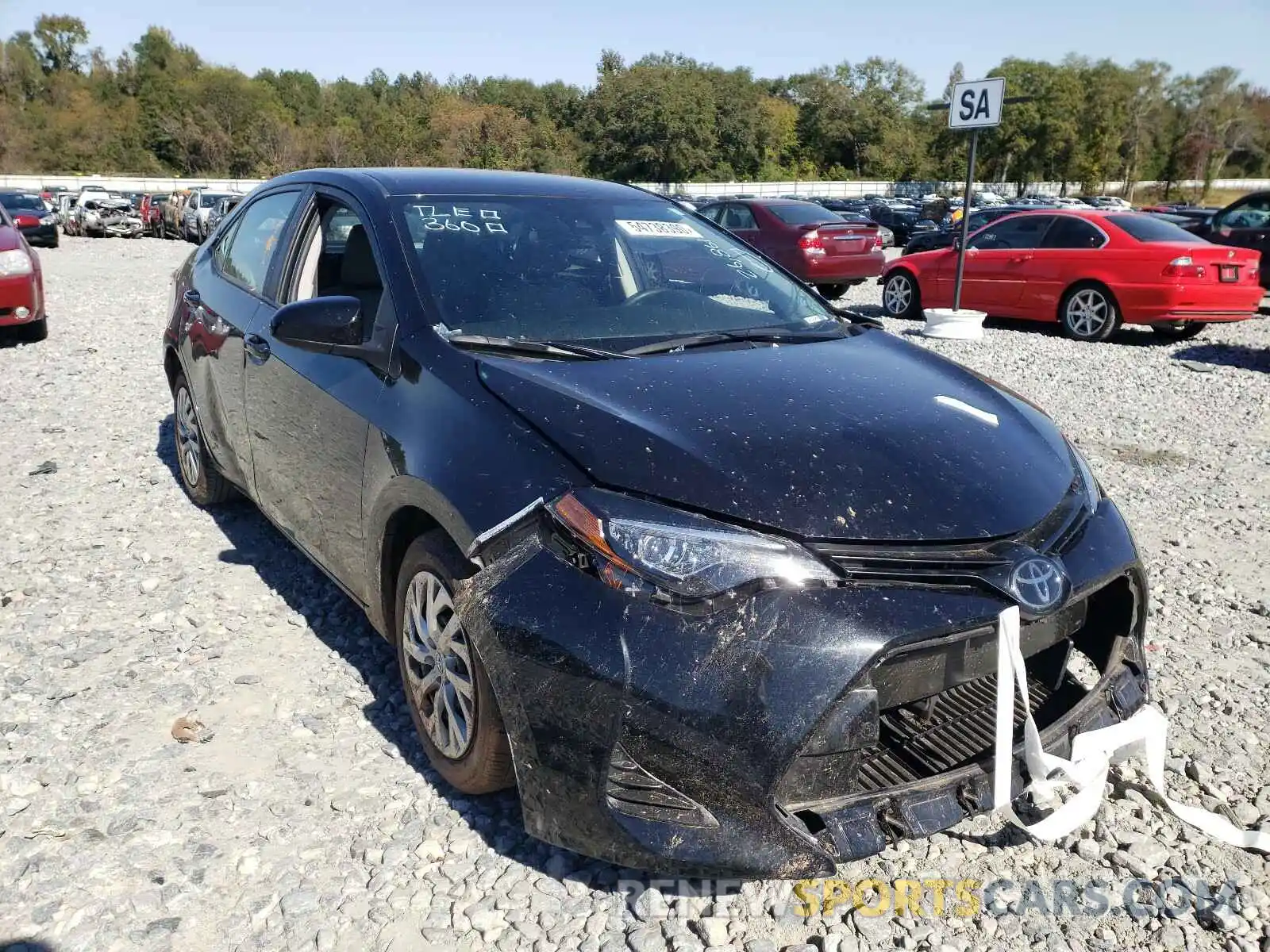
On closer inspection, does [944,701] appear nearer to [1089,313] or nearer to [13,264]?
[13,264]

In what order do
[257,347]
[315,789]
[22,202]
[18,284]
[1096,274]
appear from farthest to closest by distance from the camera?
[22,202], [1096,274], [18,284], [257,347], [315,789]

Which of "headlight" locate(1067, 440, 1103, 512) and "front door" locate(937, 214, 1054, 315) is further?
"front door" locate(937, 214, 1054, 315)

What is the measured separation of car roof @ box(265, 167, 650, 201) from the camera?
3.49 meters

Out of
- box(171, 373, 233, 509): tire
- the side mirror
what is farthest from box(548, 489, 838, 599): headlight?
box(171, 373, 233, 509): tire

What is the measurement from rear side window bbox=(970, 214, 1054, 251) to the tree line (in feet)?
195

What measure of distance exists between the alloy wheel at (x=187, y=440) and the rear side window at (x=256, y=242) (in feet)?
2.43

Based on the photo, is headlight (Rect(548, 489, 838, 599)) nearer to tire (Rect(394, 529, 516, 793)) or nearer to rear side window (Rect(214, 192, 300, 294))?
tire (Rect(394, 529, 516, 793))

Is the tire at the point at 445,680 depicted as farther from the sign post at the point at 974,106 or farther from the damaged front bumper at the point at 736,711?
the sign post at the point at 974,106

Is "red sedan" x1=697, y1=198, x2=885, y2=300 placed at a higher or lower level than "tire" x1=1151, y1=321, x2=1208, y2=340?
higher

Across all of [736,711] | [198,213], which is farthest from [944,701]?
[198,213]

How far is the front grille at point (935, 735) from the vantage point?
2.16 meters

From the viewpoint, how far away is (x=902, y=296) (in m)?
13.4

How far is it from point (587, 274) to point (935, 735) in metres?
1.86

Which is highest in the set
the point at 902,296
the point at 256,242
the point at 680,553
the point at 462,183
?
the point at 462,183
